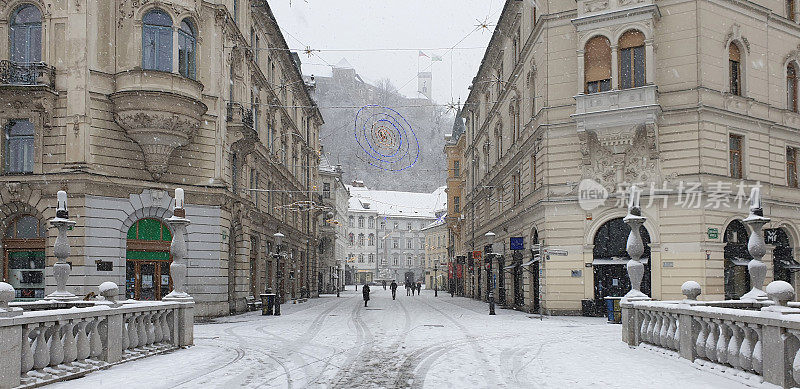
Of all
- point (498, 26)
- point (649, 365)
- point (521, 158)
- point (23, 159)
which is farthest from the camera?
point (498, 26)

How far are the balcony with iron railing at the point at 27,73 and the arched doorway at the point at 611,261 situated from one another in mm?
21356

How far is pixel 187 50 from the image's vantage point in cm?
2622

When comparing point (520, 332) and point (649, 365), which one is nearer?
point (649, 365)

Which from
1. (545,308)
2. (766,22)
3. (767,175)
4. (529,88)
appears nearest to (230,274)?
(545,308)

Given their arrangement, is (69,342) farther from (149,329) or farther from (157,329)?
(157,329)

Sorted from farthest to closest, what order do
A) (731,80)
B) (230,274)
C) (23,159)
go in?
(230,274) < (731,80) < (23,159)

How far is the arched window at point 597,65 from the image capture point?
27.5 meters

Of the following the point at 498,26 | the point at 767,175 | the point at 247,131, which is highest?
the point at 498,26

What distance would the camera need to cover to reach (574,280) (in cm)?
2794

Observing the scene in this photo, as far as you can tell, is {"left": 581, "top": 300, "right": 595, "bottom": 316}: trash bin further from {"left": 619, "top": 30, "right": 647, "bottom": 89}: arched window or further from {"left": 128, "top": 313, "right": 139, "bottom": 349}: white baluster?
{"left": 128, "top": 313, "right": 139, "bottom": 349}: white baluster

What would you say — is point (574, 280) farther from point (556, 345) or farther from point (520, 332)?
point (556, 345)

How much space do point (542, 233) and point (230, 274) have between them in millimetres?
13763

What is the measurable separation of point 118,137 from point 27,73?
3632 millimetres

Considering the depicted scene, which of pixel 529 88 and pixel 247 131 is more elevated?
pixel 529 88
